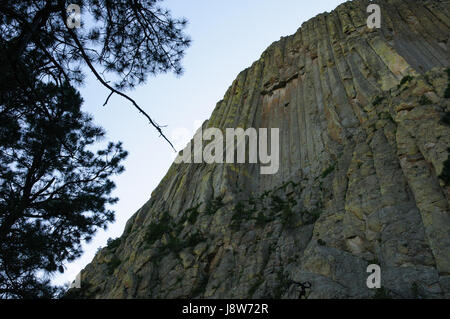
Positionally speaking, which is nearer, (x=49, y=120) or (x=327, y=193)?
(x=49, y=120)

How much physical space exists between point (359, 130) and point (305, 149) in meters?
4.32

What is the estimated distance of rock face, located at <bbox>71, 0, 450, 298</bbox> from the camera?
40.2 feet

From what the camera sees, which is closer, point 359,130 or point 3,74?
point 3,74

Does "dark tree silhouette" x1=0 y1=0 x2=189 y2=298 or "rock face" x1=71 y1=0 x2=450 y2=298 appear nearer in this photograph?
"dark tree silhouette" x1=0 y1=0 x2=189 y2=298

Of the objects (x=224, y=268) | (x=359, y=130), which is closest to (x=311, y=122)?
(x=359, y=130)

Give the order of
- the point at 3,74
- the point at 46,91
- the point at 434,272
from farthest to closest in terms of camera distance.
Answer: the point at 434,272, the point at 46,91, the point at 3,74

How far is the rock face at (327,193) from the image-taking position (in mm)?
12242

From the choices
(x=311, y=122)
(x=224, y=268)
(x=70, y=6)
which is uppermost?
(x=311, y=122)

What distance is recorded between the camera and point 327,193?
1856 cm

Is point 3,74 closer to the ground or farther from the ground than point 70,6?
closer to the ground

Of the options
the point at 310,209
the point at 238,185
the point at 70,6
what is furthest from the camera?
the point at 238,185

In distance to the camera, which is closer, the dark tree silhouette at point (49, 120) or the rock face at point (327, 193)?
the dark tree silhouette at point (49, 120)

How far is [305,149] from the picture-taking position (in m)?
24.7
